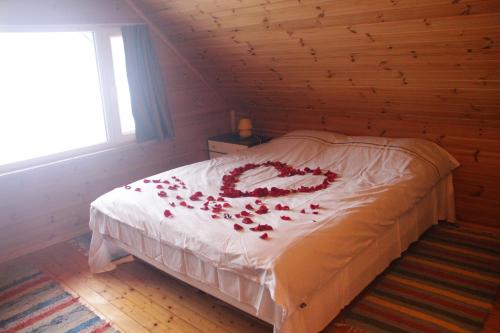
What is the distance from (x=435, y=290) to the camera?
2.43m

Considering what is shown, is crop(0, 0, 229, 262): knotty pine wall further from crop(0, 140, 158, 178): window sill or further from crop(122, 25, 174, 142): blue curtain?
crop(122, 25, 174, 142): blue curtain

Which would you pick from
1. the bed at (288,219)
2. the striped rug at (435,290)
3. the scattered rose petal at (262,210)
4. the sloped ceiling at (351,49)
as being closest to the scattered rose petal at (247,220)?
the bed at (288,219)

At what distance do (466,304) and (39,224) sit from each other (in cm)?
301

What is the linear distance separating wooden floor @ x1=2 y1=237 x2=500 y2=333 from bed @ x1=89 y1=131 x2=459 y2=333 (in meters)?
0.18

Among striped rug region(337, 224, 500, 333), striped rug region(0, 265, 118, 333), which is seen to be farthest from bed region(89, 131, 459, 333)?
striped rug region(0, 265, 118, 333)

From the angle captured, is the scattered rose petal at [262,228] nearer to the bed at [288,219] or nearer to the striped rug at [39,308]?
the bed at [288,219]

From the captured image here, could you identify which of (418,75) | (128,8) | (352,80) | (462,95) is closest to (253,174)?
(352,80)

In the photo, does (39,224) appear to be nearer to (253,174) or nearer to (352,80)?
(253,174)

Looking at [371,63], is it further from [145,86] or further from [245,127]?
[145,86]

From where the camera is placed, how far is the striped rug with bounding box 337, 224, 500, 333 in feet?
7.11

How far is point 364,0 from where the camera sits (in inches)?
90.5

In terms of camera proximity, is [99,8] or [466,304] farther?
[99,8]

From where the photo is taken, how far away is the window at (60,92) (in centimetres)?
315

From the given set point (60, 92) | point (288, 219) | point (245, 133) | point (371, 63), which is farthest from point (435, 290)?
point (60, 92)
